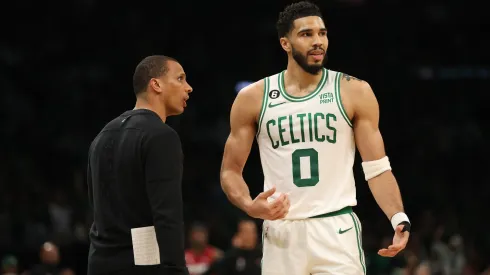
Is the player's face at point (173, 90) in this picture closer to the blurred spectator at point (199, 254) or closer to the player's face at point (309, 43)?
the player's face at point (309, 43)

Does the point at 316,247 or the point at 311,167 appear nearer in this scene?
the point at 316,247

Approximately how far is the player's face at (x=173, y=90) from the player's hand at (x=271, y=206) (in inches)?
27.3

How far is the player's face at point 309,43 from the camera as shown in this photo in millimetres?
5641

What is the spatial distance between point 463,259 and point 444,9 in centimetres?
596

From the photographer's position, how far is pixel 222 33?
16047 millimetres

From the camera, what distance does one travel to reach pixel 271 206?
503 centimetres

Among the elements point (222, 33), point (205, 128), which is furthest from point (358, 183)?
point (222, 33)

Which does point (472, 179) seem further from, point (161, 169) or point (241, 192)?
point (161, 169)

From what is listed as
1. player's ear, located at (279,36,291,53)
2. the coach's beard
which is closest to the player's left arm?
the coach's beard

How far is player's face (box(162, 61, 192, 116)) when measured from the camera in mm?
4896

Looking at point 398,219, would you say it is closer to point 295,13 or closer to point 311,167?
Answer: point 311,167

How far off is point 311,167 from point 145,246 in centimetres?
141

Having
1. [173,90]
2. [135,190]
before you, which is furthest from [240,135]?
A: [135,190]

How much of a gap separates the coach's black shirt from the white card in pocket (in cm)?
4
